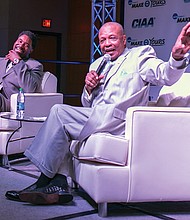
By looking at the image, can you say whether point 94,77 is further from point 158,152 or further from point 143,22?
point 143,22

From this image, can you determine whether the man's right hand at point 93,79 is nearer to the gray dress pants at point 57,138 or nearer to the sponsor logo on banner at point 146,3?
the gray dress pants at point 57,138

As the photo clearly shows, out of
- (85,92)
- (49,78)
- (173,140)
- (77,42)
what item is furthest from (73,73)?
(173,140)

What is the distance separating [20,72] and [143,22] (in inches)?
129

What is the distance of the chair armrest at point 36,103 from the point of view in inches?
154

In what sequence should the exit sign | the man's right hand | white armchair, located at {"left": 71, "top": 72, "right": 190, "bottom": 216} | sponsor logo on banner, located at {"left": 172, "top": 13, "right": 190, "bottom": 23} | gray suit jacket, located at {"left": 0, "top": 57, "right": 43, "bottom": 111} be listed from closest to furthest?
white armchair, located at {"left": 71, "top": 72, "right": 190, "bottom": 216} < the man's right hand < gray suit jacket, located at {"left": 0, "top": 57, "right": 43, "bottom": 111} < sponsor logo on banner, located at {"left": 172, "top": 13, "right": 190, "bottom": 23} < the exit sign

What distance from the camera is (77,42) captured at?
9.39 metres

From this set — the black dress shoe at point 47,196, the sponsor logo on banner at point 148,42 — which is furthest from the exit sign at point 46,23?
the black dress shoe at point 47,196

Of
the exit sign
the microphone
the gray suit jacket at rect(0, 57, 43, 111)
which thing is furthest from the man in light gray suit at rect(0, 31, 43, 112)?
the exit sign

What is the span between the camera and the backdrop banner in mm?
6355

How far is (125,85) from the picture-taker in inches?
103

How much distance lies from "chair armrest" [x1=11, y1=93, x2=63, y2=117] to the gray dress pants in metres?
1.33

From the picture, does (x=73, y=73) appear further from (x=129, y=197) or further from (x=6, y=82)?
(x=129, y=197)

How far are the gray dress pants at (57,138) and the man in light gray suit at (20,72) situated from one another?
1509mm

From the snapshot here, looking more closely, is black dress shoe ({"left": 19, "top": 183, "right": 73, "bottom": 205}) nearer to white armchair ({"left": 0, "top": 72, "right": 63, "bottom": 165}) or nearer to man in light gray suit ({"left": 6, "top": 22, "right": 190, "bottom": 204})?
man in light gray suit ({"left": 6, "top": 22, "right": 190, "bottom": 204})
